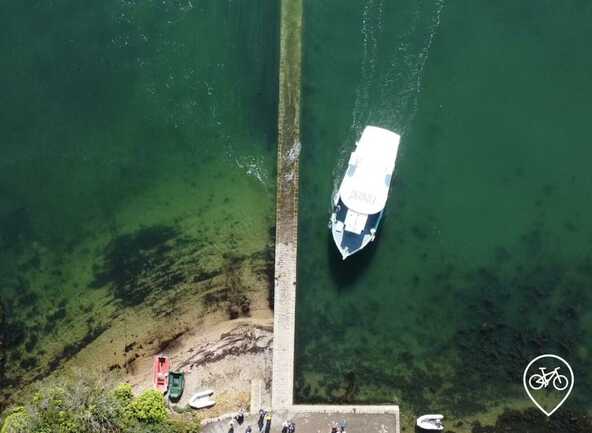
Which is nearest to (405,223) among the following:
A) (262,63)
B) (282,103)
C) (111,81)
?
(282,103)

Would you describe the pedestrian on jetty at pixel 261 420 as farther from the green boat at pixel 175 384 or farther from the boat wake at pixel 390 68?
the boat wake at pixel 390 68

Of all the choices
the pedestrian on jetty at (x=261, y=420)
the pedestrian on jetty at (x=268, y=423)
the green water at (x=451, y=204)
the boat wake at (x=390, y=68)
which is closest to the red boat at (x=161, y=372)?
the pedestrian on jetty at (x=261, y=420)

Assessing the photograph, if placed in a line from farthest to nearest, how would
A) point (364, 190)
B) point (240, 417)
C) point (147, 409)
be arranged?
point (240, 417)
point (147, 409)
point (364, 190)

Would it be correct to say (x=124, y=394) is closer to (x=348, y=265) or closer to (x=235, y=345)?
(x=235, y=345)

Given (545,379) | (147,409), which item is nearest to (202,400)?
(147,409)

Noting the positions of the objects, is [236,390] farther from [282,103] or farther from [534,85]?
[534,85]

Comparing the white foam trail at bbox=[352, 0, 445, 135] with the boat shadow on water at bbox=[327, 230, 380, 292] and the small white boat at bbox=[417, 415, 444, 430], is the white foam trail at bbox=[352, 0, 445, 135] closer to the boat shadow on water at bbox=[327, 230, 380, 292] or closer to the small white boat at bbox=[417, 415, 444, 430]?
the boat shadow on water at bbox=[327, 230, 380, 292]

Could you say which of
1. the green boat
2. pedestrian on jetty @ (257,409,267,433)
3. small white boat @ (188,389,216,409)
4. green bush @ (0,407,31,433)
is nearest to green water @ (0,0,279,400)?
green bush @ (0,407,31,433)
